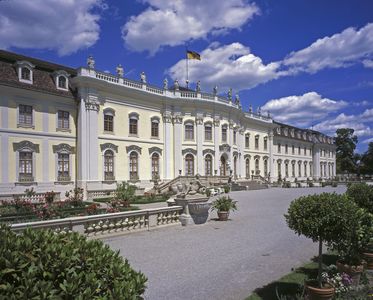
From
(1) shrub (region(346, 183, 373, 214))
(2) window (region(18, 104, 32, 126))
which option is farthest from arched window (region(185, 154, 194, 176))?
(1) shrub (region(346, 183, 373, 214))

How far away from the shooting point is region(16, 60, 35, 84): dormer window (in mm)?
24016

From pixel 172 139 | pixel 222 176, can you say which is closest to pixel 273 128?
pixel 222 176

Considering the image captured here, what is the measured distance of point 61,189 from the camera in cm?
2617

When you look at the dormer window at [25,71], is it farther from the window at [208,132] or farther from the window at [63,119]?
the window at [208,132]

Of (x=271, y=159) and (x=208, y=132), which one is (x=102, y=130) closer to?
(x=208, y=132)

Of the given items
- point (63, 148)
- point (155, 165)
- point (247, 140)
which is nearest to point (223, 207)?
point (63, 148)

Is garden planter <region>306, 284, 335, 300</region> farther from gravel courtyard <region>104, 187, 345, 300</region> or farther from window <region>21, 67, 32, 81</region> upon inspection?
window <region>21, 67, 32, 81</region>

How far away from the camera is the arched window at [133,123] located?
31375 mm

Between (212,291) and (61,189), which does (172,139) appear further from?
(212,291)

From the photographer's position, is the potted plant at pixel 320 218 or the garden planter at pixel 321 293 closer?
the garden planter at pixel 321 293

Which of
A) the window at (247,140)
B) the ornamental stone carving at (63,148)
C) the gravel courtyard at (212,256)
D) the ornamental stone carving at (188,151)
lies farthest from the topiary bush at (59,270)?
the window at (247,140)

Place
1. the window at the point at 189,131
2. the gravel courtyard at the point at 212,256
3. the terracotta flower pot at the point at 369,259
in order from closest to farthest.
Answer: the gravel courtyard at the point at 212,256
the terracotta flower pot at the point at 369,259
the window at the point at 189,131

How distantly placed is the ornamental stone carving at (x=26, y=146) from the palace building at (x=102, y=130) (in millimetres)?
69

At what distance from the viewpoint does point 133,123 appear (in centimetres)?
3164
